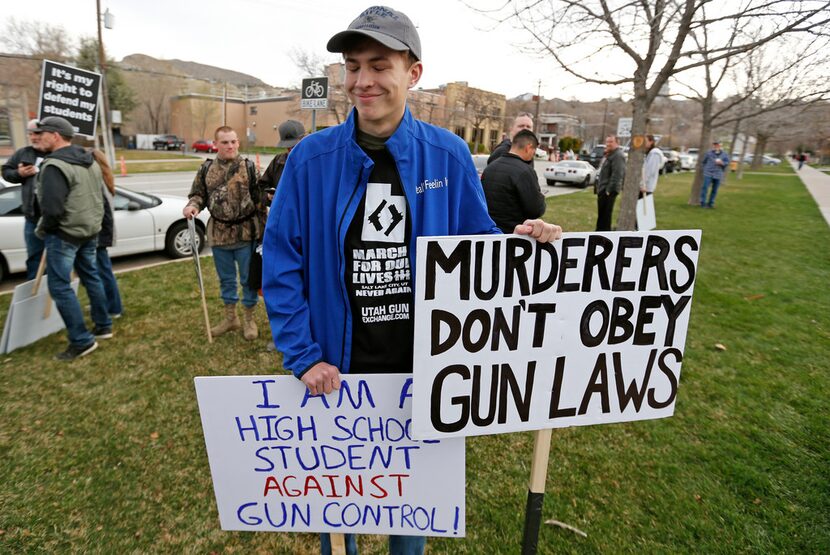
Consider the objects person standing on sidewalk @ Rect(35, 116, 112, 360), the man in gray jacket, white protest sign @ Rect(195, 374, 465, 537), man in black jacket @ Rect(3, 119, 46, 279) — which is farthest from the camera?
the man in gray jacket

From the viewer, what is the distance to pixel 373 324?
5.29 feet

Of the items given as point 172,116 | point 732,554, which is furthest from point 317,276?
point 172,116

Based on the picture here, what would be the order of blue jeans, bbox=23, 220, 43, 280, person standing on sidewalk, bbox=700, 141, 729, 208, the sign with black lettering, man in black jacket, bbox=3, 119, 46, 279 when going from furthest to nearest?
1. person standing on sidewalk, bbox=700, 141, 729, 208
2. the sign with black lettering
3. blue jeans, bbox=23, 220, 43, 280
4. man in black jacket, bbox=3, 119, 46, 279

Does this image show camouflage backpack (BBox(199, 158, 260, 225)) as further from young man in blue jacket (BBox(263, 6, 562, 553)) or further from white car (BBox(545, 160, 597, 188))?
white car (BBox(545, 160, 597, 188))

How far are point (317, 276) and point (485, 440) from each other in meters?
2.10

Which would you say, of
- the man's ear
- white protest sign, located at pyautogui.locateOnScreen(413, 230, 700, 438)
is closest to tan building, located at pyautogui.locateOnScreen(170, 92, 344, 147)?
the man's ear

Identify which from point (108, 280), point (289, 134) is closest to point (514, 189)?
point (289, 134)

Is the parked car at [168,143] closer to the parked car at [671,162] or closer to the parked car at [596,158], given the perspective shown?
the parked car at [596,158]

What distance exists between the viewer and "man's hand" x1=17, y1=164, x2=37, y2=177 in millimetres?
4551

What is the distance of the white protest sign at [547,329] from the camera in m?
1.45

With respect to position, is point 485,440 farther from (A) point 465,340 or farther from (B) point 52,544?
(B) point 52,544

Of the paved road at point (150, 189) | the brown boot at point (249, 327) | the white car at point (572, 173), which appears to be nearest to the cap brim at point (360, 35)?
the brown boot at point (249, 327)

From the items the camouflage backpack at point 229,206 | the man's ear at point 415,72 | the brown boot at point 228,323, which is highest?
the man's ear at point 415,72

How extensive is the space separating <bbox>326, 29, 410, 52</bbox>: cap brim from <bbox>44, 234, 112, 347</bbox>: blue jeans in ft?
12.2
